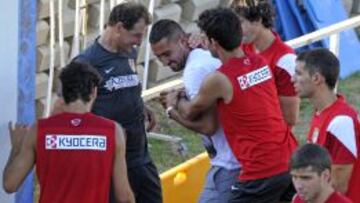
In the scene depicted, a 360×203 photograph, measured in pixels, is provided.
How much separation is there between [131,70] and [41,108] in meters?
3.40

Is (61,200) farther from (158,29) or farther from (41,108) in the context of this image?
(41,108)

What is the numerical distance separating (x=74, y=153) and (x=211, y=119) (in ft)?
Result: 3.59

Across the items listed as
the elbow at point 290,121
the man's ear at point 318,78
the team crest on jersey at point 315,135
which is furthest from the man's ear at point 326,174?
the elbow at point 290,121

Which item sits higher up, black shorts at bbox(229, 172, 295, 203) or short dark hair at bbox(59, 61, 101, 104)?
short dark hair at bbox(59, 61, 101, 104)

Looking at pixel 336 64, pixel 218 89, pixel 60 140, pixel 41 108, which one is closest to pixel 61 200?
pixel 60 140

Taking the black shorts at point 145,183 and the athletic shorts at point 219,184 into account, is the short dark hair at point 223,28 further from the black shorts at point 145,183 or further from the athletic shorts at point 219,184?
the black shorts at point 145,183

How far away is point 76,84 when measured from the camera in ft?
18.9

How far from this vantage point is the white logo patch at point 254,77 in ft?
21.1

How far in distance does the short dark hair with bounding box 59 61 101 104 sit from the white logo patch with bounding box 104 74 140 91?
3.41 ft

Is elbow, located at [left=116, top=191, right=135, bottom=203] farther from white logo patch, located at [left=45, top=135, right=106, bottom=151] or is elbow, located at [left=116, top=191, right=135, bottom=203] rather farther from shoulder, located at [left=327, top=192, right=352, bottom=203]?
shoulder, located at [left=327, top=192, right=352, bottom=203]

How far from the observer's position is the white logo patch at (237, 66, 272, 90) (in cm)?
643

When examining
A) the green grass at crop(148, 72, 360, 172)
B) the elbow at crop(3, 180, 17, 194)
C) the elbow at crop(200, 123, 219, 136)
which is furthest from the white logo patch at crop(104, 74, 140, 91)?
the green grass at crop(148, 72, 360, 172)

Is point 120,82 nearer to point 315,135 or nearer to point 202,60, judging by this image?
point 202,60

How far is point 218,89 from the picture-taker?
6.40 meters
